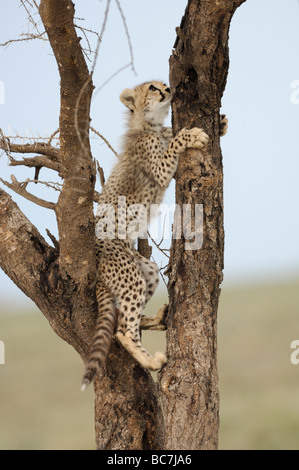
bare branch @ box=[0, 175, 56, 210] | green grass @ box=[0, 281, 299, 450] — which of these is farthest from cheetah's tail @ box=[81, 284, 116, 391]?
green grass @ box=[0, 281, 299, 450]

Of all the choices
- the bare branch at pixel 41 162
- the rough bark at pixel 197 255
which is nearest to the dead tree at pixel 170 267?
the rough bark at pixel 197 255

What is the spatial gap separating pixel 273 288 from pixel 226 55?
37.5 meters

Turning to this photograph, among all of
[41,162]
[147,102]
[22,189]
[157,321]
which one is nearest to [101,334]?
[157,321]

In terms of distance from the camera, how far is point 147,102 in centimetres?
446

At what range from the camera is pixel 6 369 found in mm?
23859

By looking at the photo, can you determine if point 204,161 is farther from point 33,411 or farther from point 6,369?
point 6,369

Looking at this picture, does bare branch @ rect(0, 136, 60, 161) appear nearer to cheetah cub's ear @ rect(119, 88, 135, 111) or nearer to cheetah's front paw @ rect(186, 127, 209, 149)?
cheetah cub's ear @ rect(119, 88, 135, 111)

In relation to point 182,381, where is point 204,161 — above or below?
above

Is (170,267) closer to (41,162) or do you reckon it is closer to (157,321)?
(157,321)

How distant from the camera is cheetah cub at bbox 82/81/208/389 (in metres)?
3.55

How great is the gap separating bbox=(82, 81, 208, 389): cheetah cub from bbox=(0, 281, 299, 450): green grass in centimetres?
903

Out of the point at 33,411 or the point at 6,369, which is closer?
the point at 33,411

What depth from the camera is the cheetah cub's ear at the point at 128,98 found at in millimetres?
4488
